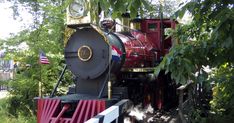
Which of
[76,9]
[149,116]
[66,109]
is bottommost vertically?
[149,116]

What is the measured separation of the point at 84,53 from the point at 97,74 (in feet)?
1.54

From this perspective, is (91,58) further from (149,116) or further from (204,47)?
(204,47)

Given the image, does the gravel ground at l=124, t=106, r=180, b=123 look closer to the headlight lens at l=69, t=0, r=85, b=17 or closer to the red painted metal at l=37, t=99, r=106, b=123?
the red painted metal at l=37, t=99, r=106, b=123

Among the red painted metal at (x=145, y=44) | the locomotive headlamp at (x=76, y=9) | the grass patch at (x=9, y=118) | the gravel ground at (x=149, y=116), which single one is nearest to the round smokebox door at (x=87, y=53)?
the locomotive headlamp at (x=76, y=9)

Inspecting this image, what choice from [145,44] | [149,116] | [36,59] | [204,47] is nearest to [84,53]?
[149,116]

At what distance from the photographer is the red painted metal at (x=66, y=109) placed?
5688 mm

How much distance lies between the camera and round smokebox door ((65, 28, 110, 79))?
6227 mm

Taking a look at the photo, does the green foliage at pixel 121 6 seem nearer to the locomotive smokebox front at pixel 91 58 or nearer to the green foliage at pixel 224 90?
the green foliage at pixel 224 90

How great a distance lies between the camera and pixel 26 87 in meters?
9.05

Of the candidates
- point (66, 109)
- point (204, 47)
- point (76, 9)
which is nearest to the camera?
point (204, 47)

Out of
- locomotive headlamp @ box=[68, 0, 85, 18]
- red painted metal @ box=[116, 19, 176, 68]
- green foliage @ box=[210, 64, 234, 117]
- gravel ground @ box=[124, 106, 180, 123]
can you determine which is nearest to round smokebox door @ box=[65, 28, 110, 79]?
locomotive headlamp @ box=[68, 0, 85, 18]

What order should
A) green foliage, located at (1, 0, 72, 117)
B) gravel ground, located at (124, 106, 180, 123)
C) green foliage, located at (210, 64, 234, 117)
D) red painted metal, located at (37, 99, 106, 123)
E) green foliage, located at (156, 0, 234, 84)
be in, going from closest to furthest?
1. green foliage, located at (156, 0, 234, 84)
2. green foliage, located at (210, 64, 234, 117)
3. red painted metal, located at (37, 99, 106, 123)
4. gravel ground, located at (124, 106, 180, 123)
5. green foliage, located at (1, 0, 72, 117)

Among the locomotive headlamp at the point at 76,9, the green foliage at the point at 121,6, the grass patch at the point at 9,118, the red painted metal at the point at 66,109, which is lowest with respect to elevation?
the grass patch at the point at 9,118

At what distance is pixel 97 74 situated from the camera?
6.30m
